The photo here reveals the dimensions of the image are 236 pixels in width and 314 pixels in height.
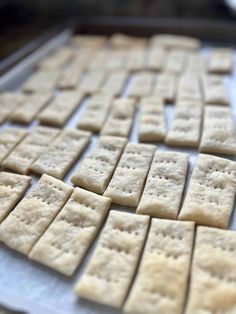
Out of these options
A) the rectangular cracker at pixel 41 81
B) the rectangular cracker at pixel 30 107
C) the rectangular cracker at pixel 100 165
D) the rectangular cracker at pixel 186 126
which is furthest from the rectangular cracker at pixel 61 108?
the rectangular cracker at pixel 186 126

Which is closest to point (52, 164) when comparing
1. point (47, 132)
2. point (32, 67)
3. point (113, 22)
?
point (47, 132)

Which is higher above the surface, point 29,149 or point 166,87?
point 166,87

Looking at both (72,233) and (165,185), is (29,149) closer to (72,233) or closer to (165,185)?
(72,233)

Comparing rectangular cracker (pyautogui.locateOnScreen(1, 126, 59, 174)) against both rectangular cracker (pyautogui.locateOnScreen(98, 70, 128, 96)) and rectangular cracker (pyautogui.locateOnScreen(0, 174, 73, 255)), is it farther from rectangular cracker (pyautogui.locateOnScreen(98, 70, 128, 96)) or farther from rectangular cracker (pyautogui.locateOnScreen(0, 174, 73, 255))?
rectangular cracker (pyautogui.locateOnScreen(98, 70, 128, 96))

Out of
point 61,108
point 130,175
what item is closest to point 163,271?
point 130,175

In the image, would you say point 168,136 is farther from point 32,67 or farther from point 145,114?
point 32,67

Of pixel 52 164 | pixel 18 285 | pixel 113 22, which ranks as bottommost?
pixel 18 285
